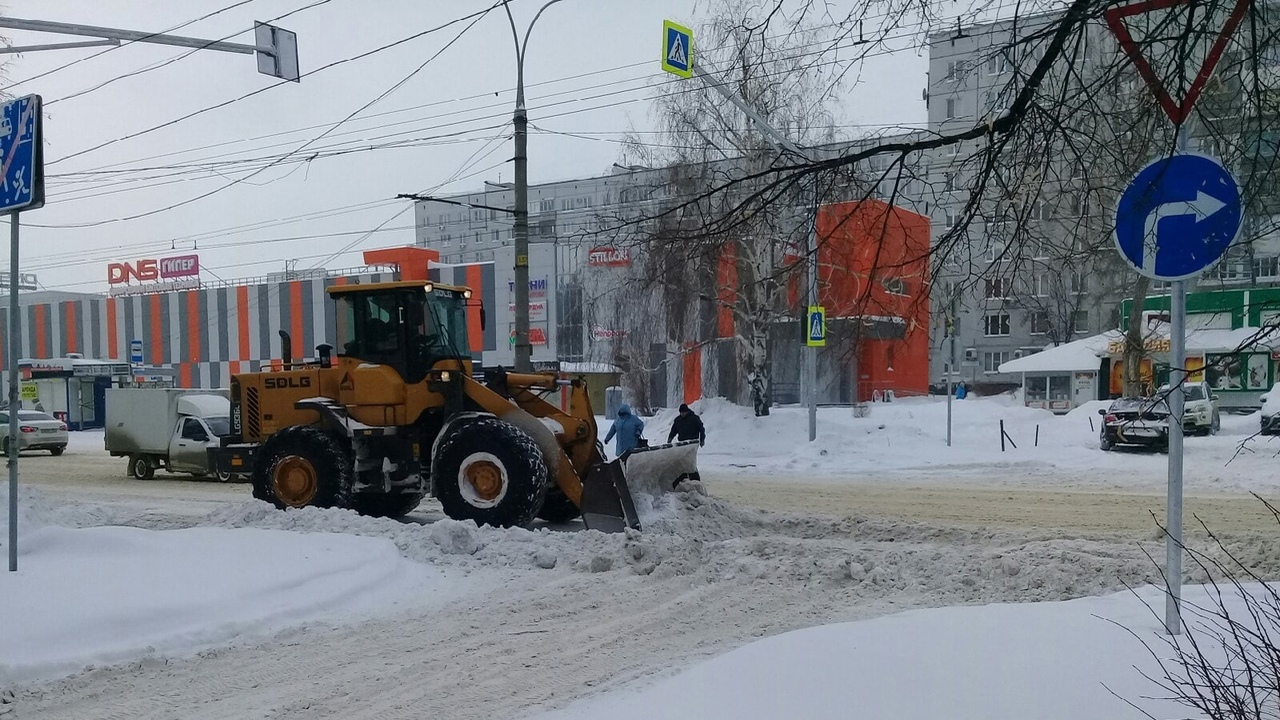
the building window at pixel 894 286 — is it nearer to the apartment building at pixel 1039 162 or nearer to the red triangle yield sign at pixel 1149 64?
the apartment building at pixel 1039 162

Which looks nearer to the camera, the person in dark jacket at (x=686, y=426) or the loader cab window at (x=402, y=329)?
the loader cab window at (x=402, y=329)

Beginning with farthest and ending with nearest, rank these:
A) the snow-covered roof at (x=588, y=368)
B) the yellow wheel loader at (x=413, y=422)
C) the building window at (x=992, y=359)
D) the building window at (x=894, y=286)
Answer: the building window at (x=992, y=359), the snow-covered roof at (x=588, y=368), the yellow wheel loader at (x=413, y=422), the building window at (x=894, y=286)

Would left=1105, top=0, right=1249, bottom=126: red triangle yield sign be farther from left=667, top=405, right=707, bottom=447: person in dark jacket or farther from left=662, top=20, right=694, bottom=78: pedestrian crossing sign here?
left=667, top=405, right=707, bottom=447: person in dark jacket

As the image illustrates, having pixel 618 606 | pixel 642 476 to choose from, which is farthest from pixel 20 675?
pixel 642 476

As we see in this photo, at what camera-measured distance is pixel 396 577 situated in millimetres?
8234

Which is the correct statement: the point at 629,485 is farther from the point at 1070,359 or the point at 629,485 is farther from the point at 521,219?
Answer: the point at 1070,359

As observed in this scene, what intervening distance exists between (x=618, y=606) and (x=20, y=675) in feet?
12.6

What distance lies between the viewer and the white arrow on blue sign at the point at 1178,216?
4500 millimetres

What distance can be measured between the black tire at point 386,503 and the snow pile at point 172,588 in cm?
346

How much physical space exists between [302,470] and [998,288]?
359 inches

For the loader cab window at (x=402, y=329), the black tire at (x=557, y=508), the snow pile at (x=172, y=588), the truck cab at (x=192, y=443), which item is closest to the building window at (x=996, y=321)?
the snow pile at (x=172, y=588)

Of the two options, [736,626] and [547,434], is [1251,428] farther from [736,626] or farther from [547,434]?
[736,626]

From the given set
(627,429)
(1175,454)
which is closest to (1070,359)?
(627,429)

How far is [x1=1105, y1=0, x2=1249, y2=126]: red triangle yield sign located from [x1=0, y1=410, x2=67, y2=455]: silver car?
30.7 meters
